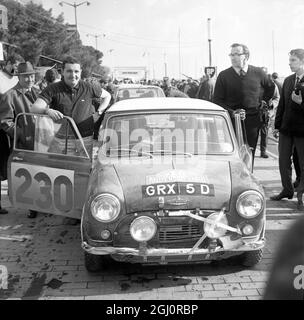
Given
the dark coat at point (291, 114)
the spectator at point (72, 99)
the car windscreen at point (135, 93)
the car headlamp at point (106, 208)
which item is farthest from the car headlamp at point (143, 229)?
the car windscreen at point (135, 93)

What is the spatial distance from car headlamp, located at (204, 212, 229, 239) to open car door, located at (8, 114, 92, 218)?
1.37m

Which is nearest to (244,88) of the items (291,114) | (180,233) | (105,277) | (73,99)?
(291,114)

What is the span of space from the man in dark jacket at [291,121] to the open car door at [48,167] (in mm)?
2729

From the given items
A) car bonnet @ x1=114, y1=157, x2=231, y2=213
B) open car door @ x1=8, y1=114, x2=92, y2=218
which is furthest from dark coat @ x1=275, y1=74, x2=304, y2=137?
open car door @ x1=8, y1=114, x2=92, y2=218

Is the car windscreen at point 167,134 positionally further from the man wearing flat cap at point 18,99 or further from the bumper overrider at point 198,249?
the man wearing flat cap at point 18,99

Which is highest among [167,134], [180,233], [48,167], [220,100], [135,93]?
[135,93]

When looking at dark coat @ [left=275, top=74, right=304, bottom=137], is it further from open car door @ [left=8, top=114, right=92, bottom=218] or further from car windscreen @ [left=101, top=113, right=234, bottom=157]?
open car door @ [left=8, top=114, right=92, bottom=218]

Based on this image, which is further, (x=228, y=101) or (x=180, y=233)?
(x=228, y=101)

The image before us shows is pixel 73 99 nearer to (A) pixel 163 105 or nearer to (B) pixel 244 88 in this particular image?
(A) pixel 163 105

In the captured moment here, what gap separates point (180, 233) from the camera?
11.6ft

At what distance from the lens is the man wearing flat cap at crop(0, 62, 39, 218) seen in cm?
535

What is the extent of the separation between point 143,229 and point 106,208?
34 centimetres

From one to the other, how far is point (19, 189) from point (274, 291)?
152 inches
